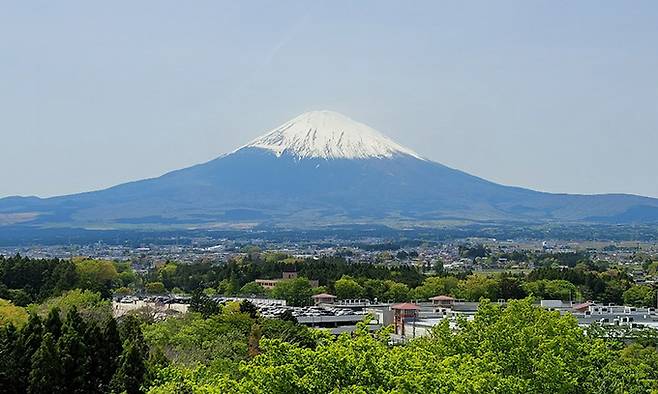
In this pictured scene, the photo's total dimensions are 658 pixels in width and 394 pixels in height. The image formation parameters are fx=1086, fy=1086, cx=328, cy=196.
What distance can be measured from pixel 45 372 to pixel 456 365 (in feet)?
23.8

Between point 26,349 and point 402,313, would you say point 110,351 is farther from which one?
point 402,313

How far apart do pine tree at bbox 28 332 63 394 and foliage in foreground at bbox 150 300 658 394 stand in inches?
83.3

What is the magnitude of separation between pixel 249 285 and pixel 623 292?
18.5 m

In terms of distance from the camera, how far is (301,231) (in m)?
168

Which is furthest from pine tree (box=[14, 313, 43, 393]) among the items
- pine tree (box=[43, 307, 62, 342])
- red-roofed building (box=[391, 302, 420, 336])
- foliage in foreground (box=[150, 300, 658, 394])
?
red-roofed building (box=[391, 302, 420, 336])

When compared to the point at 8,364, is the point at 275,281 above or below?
below

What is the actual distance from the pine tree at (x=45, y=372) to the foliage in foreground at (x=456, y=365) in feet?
6.94

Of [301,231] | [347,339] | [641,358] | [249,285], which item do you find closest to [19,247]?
[301,231]

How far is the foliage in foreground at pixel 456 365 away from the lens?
37.9ft

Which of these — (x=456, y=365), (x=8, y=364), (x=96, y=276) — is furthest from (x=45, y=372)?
(x=96, y=276)

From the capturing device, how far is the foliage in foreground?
11555mm

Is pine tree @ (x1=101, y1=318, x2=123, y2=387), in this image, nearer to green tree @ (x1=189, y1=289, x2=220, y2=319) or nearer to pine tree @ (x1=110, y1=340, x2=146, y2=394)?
pine tree @ (x1=110, y1=340, x2=146, y2=394)

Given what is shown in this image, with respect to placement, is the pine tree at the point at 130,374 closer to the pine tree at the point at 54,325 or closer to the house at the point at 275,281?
the pine tree at the point at 54,325

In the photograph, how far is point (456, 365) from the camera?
13.8 metres
